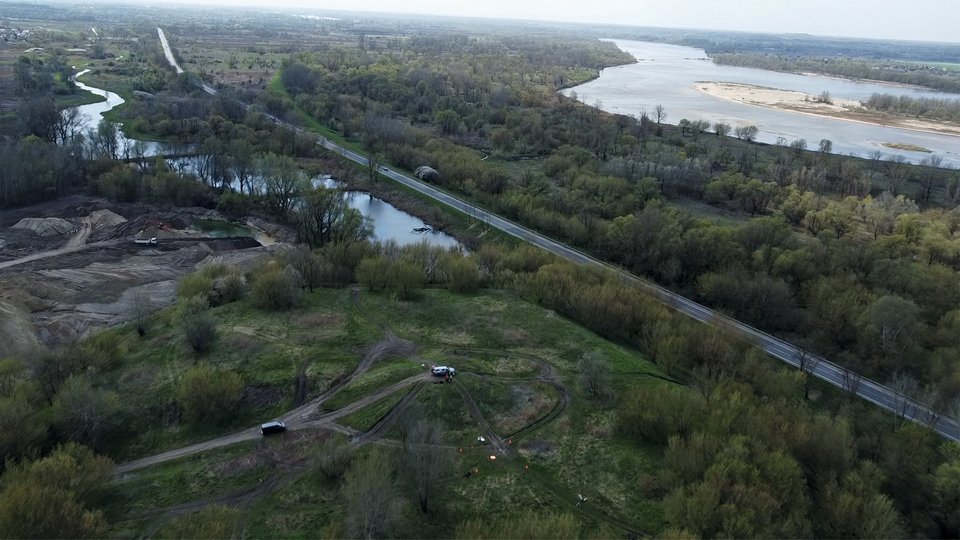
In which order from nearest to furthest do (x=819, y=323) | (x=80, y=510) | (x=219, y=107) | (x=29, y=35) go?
(x=80, y=510) → (x=819, y=323) → (x=219, y=107) → (x=29, y=35)

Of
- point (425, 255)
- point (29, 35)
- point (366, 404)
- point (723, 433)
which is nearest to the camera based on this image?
point (723, 433)

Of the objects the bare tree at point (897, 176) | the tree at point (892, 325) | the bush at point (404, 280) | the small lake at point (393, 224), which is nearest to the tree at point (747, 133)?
the bare tree at point (897, 176)

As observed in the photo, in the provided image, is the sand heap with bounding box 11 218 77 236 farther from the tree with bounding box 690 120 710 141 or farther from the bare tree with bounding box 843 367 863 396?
the tree with bounding box 690 120 710 141

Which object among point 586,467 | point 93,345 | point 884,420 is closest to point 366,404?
point 586,467

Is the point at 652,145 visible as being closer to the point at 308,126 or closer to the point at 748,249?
the point at 748,249

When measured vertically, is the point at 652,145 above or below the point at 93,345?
above

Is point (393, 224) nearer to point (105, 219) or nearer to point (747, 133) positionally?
point (105, 219)

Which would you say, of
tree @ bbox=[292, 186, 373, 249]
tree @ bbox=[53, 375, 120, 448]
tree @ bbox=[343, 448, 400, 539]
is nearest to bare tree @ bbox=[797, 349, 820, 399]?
tree @ bbox=[343, 448, 400, 539]
